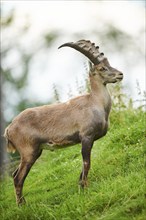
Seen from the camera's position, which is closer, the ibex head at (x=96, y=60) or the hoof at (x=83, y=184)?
the hoof at (x=83, y=184)

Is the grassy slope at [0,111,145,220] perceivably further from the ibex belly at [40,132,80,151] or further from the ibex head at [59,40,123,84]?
the ibex head at [59,40,123,84]

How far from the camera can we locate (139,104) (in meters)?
13.6

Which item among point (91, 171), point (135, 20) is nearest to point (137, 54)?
point (135, 20)

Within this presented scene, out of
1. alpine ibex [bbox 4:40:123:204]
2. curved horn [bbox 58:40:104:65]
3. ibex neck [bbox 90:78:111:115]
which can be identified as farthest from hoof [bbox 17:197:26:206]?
curved horn [bbox 58:40:104:65]

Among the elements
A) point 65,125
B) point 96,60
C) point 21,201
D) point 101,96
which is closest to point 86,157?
point 65,125

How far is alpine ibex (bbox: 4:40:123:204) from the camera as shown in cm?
938

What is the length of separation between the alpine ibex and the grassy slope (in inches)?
19.5

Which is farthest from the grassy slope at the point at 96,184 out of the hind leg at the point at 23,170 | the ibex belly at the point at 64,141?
the ibex belly at the point at 64,141

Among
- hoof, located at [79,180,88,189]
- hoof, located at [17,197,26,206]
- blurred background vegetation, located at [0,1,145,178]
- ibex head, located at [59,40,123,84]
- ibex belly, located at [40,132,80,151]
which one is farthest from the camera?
blurred background vegetation, located at [0,1,145,178]

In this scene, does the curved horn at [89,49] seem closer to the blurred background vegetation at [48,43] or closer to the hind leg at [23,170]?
the hind leg at [23,170]

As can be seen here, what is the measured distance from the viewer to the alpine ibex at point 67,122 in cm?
938

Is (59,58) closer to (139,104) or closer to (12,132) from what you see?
(139,104)

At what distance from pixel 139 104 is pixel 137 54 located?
509 centimetres

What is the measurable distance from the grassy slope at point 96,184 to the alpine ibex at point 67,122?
0.49m
